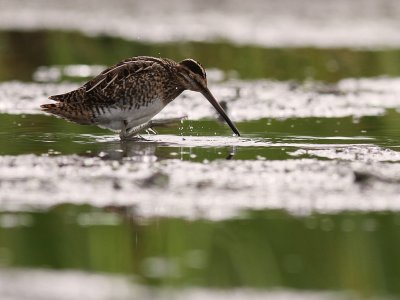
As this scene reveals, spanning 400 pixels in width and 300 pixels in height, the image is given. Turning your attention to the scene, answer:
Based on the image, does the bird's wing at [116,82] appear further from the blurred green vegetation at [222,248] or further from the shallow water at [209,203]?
the blurred green vegetation at [222,248]

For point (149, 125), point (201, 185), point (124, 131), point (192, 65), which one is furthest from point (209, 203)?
point (192, 65)

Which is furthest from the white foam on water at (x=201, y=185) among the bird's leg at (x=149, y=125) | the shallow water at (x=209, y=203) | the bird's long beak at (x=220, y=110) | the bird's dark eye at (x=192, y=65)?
the bird's dark eye at (x=192, y=65)

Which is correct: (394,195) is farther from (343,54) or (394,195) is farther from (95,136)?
(343,54)

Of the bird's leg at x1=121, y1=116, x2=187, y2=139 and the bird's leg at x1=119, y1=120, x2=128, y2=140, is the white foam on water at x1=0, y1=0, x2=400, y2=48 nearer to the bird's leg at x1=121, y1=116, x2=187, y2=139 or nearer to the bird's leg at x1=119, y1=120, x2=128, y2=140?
the bird's leg at x1=121, y1=116, x2=187, y2=139

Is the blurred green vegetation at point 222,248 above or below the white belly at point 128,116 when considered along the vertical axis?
below

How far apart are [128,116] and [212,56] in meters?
7.68

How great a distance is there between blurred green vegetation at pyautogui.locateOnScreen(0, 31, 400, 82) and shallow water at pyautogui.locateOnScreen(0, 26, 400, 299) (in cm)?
262

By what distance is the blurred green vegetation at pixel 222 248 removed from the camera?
584 cm

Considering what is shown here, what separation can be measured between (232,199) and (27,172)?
5.17 ft

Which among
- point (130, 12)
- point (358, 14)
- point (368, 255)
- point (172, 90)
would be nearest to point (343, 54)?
point (358, 14)

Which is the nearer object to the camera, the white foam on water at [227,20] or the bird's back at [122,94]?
the bird's back at [122,94]

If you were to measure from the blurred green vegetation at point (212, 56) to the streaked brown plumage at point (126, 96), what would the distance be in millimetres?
4990

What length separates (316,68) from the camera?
54.4ft

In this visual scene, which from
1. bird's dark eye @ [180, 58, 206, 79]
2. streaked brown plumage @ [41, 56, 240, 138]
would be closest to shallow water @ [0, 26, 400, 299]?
streaked brown plumage @ [41, 56, 240, 138]
